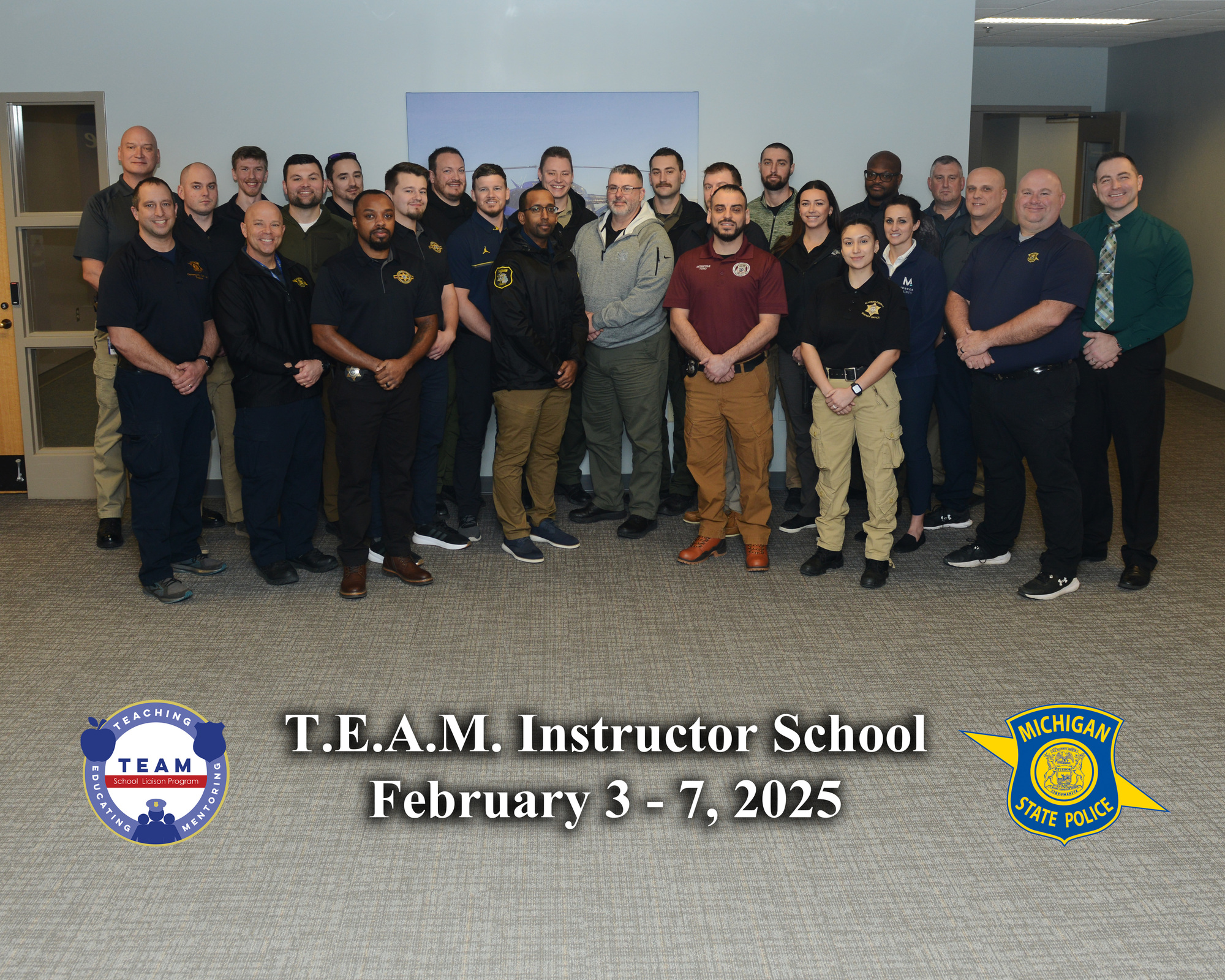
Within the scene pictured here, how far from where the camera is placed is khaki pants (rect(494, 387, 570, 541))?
491 centimetres

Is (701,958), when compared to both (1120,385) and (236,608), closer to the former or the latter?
(236,608)

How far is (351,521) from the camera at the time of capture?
4.54 meters

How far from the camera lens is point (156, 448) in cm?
445

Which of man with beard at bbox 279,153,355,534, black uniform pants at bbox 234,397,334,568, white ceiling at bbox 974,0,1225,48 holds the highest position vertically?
white ceiling at bbox 974,0,1225,48

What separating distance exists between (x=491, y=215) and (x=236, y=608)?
2.23 meters

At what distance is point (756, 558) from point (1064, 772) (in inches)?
77.3

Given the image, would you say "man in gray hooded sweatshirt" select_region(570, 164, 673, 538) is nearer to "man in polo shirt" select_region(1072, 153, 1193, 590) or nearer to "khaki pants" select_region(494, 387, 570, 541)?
"khaki pants" select_region(494, 387, 570, 541)

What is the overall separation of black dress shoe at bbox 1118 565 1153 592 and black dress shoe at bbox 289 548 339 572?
140 inches

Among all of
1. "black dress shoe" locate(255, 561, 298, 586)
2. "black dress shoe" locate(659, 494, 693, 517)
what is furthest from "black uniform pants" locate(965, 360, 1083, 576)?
"black dress shoe" locate(255, 561, 298, 586)

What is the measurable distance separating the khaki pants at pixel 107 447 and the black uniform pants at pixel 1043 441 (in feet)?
13.6

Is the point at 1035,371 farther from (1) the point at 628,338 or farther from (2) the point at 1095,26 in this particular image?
(2) the point at 1095,26

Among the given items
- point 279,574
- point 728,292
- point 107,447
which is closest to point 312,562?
point 279,574

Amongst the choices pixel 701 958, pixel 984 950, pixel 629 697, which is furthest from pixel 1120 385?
pixel 701 958

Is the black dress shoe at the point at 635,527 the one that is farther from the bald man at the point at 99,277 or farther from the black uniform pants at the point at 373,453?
the bald man at the point at 99,277
